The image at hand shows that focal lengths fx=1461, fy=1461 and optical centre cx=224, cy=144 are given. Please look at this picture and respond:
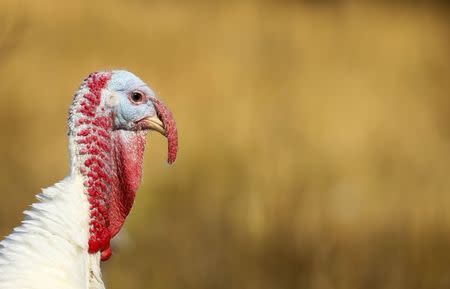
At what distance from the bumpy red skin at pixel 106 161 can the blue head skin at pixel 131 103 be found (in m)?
0.02

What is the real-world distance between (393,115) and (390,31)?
498 millimetres

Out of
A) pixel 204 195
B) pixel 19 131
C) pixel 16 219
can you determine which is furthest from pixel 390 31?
pixel 16 219

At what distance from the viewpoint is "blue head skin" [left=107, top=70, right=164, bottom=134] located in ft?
12.4

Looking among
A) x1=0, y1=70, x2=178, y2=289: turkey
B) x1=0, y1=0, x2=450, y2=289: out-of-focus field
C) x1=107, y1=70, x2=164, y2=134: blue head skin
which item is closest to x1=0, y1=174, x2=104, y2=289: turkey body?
x1=0, y1=70, x2=178, y2=289: turkey

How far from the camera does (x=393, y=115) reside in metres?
8.60

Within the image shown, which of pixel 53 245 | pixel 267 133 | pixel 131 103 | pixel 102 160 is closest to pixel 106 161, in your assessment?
pixel 102 160

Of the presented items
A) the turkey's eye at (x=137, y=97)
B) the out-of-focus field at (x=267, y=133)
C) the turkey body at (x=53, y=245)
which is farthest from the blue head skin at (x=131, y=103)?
the out-of-focus field at (x=267, y=133)

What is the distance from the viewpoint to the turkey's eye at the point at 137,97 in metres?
3.80

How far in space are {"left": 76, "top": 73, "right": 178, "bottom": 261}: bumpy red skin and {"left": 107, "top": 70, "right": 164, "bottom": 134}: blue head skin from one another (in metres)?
0.02

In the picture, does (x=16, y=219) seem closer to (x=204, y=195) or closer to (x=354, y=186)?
(x=204, y=195)

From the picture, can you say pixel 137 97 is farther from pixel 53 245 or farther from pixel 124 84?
pixel 53 245

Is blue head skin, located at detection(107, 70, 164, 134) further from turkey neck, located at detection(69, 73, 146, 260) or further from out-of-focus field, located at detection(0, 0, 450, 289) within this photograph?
out-of-focus field, located at detection(0, 0, 450, 289)

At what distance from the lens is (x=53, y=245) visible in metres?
3.64

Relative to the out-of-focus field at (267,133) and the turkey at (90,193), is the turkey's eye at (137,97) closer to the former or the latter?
the turkey at (90,193)
